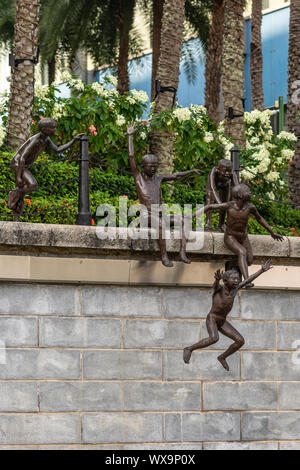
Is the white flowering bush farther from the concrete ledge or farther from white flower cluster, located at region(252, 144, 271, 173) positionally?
the concrete ledge

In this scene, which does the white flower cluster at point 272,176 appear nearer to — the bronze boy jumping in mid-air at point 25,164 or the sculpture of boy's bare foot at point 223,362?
the sculpture of boy's bare foot at point 223,362

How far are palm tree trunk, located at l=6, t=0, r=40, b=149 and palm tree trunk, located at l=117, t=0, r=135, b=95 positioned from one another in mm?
11744

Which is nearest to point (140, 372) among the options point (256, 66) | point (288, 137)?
point (288, 137)

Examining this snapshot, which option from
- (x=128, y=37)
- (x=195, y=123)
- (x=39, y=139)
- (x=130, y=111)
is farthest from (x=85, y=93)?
(x=128, y=37)

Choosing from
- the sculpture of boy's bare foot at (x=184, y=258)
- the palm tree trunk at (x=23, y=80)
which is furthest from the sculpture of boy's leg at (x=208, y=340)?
the palm tree trunk at (x=23, y=80)

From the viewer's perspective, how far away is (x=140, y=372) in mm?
9984

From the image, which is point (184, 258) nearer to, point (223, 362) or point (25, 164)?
point (223, 362)

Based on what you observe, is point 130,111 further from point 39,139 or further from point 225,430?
point 225,430

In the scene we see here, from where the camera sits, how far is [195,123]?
15.5 meters

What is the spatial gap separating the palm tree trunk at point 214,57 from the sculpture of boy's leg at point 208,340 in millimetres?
13663

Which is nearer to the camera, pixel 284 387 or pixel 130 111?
pixel 284 387

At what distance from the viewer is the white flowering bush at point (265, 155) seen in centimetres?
1544

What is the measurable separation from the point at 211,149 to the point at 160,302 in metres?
6.03

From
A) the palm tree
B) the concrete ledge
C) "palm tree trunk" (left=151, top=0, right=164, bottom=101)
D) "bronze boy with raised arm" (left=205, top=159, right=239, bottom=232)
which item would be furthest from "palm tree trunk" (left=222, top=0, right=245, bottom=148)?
the palm tree
